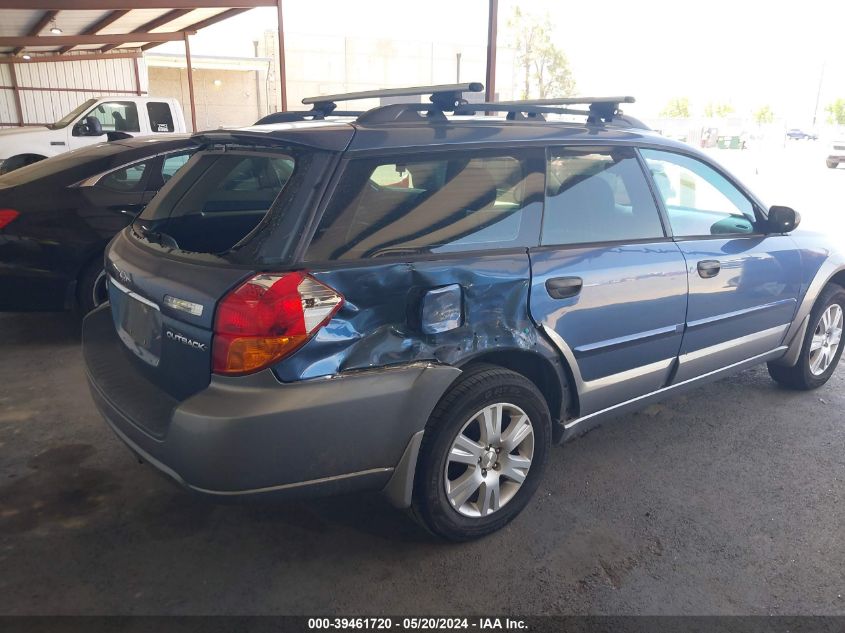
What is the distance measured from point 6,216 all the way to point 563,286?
4182mm

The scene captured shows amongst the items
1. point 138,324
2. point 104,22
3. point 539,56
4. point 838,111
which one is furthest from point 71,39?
point 838,111

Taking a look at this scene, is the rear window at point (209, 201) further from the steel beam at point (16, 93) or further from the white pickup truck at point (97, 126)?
the steel beam at point (16, 93)

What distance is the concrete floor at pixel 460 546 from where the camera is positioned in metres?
2.52

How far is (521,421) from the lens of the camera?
9.44 feet

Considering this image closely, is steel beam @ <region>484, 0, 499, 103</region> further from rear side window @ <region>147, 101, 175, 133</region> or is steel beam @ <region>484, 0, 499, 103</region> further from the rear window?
rear side window @ <region>147, 101, 175, 133</region>

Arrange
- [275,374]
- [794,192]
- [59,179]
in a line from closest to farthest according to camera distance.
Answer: [275,374] → [59,179] → [794,192]

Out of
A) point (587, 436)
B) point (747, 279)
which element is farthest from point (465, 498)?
point (747, 279)

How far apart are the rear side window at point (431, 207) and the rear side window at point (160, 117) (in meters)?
11.1

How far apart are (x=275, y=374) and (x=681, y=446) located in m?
2.53

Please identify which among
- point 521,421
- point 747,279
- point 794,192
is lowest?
point 794,192

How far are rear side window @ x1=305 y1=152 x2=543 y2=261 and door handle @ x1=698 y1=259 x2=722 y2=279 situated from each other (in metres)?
1.09

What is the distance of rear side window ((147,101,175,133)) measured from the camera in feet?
40.6

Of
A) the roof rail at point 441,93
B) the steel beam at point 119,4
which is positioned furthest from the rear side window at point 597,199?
the steel beam at point 119,4

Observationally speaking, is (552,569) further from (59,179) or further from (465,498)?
(59,179)
